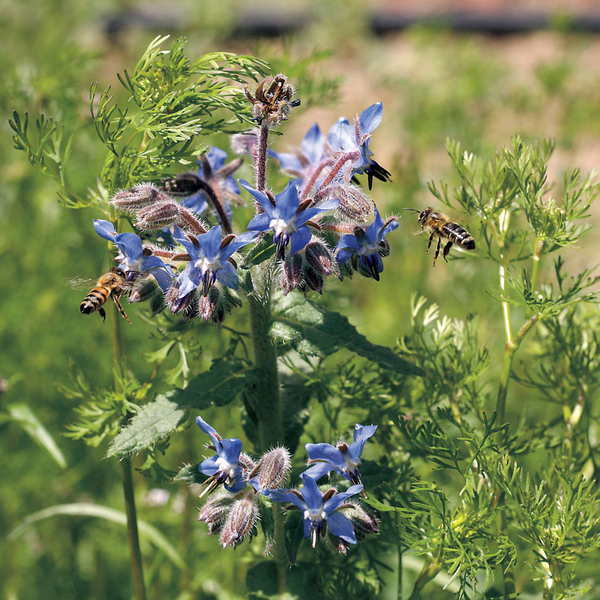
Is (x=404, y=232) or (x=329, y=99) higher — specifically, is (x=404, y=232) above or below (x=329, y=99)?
below

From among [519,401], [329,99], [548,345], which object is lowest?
[519,401]

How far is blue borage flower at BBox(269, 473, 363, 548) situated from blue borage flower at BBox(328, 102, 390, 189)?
76 cm

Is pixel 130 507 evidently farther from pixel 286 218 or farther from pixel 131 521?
pixel 286 218

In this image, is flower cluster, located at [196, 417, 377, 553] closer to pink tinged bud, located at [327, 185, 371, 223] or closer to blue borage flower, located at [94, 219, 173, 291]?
blue borage flower, located at [94, 219, 173, 291]

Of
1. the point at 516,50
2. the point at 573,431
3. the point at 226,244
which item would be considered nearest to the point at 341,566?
the point at 573,431

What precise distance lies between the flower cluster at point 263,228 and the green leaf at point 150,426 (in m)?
0.24

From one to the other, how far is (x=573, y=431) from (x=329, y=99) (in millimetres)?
1364

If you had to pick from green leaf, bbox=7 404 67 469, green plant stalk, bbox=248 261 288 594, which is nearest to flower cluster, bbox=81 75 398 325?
green plant stalk, bbox=248 261 288 594

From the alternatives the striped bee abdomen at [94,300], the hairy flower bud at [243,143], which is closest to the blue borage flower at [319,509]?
the striped bee abdomen at [94,300]

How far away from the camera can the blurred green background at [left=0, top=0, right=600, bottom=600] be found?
2.70 m

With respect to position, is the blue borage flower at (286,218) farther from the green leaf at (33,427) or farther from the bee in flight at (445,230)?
the green leaf at (33,427)

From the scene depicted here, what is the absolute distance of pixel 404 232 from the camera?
4.20 meters

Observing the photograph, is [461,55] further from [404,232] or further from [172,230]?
[172,230]

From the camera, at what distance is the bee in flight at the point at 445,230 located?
76.2 inches
